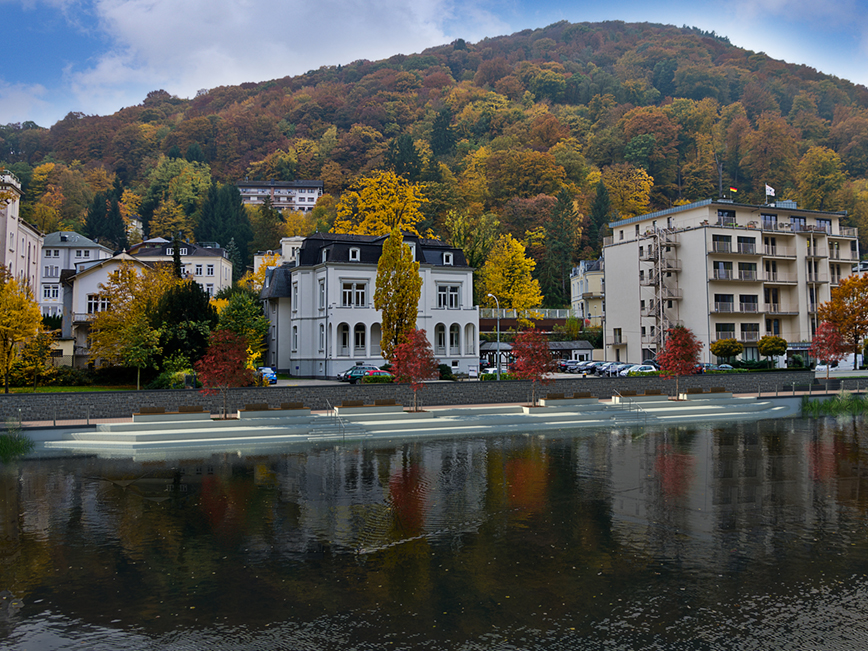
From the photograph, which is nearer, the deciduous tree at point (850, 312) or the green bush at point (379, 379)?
the green bush at point (379, 379)

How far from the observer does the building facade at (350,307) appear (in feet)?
171

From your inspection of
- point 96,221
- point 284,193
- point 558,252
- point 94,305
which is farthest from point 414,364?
point 284,193

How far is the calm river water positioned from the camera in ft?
26.9

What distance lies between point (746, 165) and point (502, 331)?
251 ft

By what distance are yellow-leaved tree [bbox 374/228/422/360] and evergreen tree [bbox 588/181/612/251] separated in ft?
197

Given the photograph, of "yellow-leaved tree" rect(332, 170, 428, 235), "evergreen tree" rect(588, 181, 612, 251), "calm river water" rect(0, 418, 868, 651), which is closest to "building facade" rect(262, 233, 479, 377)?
"yellow-leaved tree" rect(332, 170, 428, 235)

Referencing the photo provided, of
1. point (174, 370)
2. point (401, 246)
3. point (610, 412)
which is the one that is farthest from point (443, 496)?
point (401, 246)

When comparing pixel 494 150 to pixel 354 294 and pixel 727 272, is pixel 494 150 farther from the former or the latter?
pixel 354 294

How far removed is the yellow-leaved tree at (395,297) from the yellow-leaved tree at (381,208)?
2528 cm

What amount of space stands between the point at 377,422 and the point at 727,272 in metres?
46.4

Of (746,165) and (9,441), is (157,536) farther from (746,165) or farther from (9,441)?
(746,165)

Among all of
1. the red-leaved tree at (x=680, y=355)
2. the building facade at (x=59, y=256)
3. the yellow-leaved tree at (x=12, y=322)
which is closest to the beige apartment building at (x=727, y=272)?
A: the red-leaved tree at (x=680, y=355)

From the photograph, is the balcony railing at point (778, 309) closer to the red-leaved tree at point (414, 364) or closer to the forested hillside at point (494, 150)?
the forested hillside at point (494, 150)

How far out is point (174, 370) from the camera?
3856 centimetres
